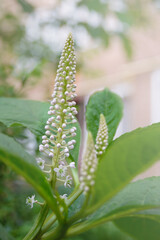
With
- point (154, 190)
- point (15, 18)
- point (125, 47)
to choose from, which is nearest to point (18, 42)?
point (15, 18)

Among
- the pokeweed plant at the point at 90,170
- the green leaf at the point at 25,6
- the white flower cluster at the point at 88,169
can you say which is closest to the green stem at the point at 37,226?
the pokeweed plant at the point at 90,170

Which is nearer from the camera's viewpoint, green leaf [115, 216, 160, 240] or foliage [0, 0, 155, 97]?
green leaf [115, 216, 160, 240]

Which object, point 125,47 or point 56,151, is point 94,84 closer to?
point 125,47

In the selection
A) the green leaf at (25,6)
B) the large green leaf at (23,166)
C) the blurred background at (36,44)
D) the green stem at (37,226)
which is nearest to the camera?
the large green leaf at (23,166)

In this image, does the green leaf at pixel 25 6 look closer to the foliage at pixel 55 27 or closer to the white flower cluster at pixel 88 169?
the foliage at pixel 55 27

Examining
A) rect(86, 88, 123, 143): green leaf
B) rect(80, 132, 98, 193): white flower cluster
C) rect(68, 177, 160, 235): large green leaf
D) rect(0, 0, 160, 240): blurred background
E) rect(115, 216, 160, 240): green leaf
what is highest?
rect(0, 0, 160, 240): blurred background

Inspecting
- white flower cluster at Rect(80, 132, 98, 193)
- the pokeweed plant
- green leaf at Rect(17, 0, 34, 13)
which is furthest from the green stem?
green leaf at Rect(17, 0, 34, 13)

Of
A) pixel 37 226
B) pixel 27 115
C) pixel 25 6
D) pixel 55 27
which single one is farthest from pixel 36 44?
pixel 37 226

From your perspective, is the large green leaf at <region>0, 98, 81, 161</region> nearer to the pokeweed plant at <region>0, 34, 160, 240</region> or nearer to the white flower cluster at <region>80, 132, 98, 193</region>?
the pokeweed plant at <region>0, 34, 160, 240</region>

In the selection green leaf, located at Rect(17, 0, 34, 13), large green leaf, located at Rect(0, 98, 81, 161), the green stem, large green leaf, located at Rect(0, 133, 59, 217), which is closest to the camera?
large green leaf, located at Rect(0, 133, 59, 217)
